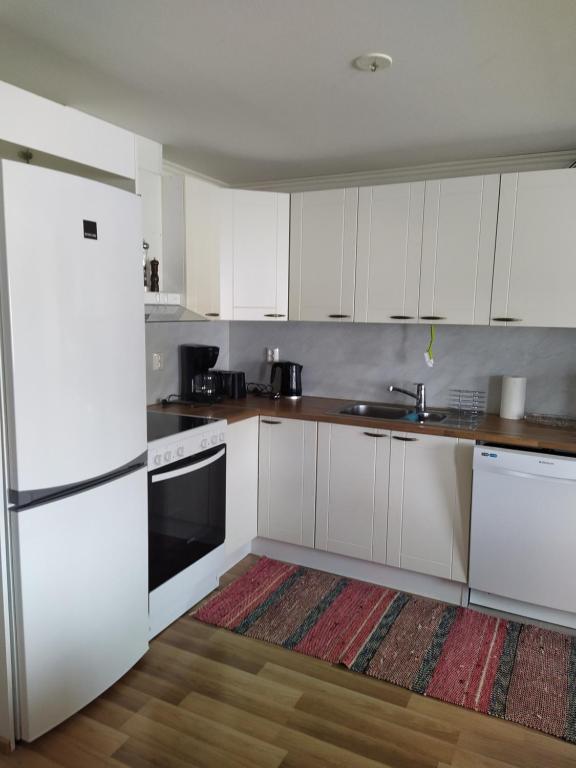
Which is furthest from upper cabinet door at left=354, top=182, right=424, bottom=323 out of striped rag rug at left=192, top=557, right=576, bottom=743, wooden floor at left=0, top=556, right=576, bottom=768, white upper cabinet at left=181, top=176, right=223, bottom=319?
wooden floor at left=0, top=556, right=576, bottom=768

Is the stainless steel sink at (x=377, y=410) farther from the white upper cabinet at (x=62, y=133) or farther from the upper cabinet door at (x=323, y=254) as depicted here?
the white upper cabinet at (x=62, y=133)

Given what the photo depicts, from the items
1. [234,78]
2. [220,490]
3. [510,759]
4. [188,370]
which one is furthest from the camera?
[188,370]

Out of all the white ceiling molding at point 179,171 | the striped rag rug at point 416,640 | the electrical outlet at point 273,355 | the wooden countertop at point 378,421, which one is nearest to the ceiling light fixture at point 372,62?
the white ceiling molding at point 179,171

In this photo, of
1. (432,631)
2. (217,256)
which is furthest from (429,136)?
(432,631)

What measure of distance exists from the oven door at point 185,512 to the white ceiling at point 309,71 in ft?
5.24

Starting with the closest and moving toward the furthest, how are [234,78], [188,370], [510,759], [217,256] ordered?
[510,759] < [234,78] < [217,256] < [188,370]

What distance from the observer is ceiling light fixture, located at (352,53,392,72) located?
1.84 m

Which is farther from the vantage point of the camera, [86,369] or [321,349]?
[321,349]

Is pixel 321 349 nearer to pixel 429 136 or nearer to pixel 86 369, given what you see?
pixel 429 136

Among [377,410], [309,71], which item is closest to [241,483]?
[377,410]

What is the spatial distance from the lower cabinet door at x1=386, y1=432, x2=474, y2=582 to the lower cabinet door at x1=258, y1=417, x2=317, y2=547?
1.58 ft

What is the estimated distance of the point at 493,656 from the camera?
7.76 feet

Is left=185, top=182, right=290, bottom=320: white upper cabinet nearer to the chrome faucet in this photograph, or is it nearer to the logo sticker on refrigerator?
the chrome faucet

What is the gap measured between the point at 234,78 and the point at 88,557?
1.88m
